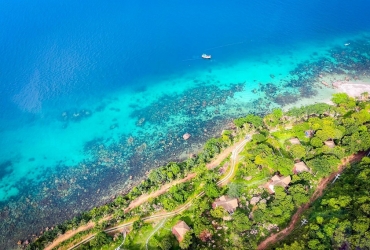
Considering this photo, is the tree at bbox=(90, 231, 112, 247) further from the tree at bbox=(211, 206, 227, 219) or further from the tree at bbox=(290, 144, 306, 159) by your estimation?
the tree at bbox=(290, 144, 306, 159)

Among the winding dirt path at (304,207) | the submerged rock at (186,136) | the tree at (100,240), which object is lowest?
the winding dirt path at (304,207)

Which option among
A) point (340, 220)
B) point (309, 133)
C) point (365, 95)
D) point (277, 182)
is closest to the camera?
point (340, 220)

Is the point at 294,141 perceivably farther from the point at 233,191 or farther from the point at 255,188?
the point at 233,191

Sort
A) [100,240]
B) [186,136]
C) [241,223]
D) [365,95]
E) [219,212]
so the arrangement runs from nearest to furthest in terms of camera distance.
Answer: [100,240] < [241,223] < [219,212] < [186,136] < [365,95]

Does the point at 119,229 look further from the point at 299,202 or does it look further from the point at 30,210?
the point at 299,202

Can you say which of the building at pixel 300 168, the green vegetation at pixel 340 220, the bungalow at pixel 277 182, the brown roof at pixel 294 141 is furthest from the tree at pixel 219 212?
the brown roof at pixel 294 141

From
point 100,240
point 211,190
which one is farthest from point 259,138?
point 100,240

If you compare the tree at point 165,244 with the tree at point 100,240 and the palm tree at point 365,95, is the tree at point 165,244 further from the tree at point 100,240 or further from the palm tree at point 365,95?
the palm tree at point 365,95
